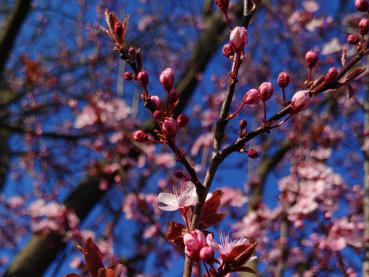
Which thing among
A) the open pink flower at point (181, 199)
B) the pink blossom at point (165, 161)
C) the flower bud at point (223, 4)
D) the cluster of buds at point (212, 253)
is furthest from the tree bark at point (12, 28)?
the cluster of buds at point (212, 253)

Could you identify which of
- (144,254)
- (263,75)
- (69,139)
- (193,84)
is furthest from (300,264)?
(263,75)

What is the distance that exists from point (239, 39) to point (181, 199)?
37 cm

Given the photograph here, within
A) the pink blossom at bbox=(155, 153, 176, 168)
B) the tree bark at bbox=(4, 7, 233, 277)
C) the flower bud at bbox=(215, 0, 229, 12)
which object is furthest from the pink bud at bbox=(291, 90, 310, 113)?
the pink blossom at bbox=(155, 153, 176, 168)

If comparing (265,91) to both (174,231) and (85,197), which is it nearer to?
(174,231)

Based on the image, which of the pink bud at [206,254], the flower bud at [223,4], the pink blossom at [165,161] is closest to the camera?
the pink bud at [206,254]

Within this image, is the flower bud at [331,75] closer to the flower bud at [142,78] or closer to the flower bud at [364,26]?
the flower bud at [364,26]

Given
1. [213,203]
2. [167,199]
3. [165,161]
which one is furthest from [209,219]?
[165,161]

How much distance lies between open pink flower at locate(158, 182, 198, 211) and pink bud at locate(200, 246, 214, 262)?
0.37 ft

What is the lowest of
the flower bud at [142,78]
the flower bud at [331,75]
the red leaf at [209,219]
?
the red leaf at [209,219]

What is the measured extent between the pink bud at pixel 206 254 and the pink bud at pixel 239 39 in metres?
0.43

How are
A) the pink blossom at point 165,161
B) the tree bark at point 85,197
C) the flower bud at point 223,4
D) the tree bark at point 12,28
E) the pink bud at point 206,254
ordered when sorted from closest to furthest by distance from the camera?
1. the pink bud at point 206,254
2. the flower bud at point 223,4
3. the tree bark at point 85,197
4. the tree bark at point 12,28
5. the pink blossom at point 165,161

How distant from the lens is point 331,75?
96 cm

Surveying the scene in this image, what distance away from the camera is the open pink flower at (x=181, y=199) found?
38.4 inches

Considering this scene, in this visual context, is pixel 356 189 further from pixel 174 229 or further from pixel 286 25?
pixel 174 229
